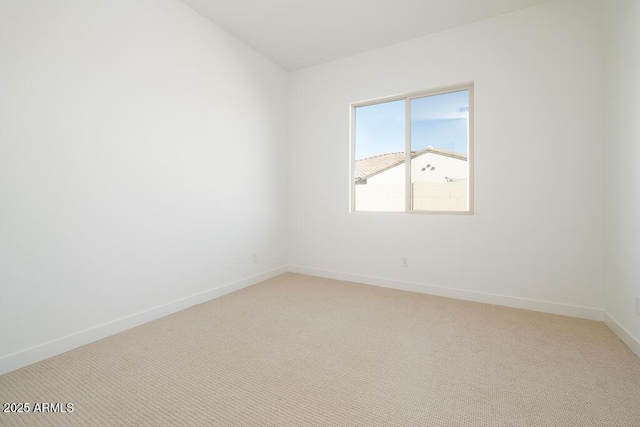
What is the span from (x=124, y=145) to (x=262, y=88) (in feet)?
6.42

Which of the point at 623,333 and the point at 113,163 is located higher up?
the point at 113,163

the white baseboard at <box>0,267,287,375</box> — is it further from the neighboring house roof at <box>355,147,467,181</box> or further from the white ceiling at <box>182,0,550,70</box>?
the white ceiling at <box>182,0,550,70</box>

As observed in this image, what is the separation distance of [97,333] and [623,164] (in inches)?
163

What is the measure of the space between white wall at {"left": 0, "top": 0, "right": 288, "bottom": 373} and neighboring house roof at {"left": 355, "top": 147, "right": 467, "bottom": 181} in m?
1.50

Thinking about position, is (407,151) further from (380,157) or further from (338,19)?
(338,19)

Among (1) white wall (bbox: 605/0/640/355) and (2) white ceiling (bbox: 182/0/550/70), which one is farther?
(2) white ceiling (bbox: 182/0/550/70)

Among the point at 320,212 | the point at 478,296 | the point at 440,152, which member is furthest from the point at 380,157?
the point at 478,296

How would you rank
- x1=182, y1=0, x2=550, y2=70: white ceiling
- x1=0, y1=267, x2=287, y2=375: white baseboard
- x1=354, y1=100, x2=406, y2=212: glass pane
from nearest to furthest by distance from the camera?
x1=0, y1=267, x2=287, y2=375: white baseboard, x1=182, y1=0, x2=550, y2=70: white ceiling, x1=354, y1=100, x2=406, y2=212: glass pane

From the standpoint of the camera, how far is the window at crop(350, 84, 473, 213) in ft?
10.00

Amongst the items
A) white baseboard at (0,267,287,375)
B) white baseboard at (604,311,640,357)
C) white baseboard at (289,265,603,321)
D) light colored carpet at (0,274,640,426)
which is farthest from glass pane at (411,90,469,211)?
white baseboard at (0,267,287,375)

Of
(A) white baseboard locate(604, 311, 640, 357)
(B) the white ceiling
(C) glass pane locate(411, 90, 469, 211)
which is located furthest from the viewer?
(C) glass pane locate(411, 90, 469, 211)

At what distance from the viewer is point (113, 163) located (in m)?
2.14

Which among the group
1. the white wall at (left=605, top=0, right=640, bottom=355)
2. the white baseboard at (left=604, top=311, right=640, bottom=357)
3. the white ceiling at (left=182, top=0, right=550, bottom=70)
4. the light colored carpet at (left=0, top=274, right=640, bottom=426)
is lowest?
the light colored carpet at (left=0, top=274, right=640, bottom=426)

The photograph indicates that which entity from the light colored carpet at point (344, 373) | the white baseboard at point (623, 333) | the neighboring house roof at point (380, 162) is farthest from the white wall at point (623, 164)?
the neighboring house roof at point (380, 162)
